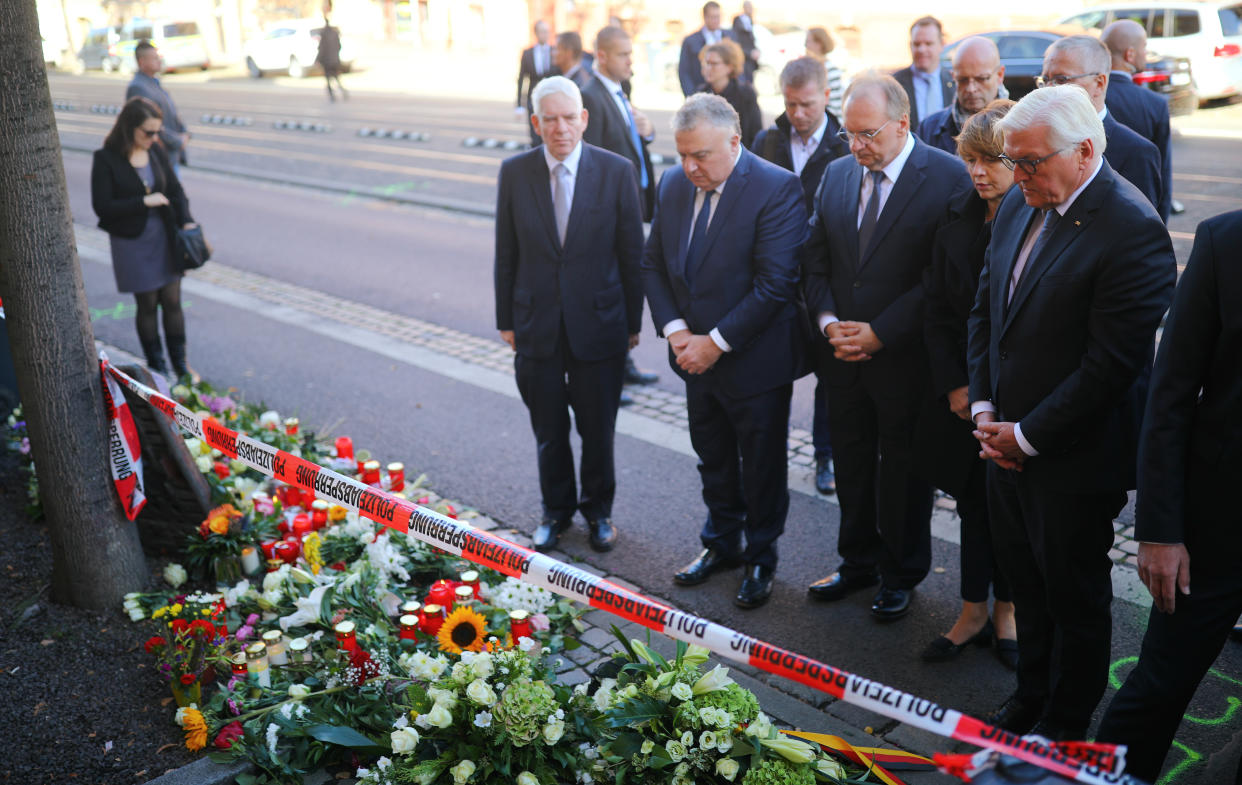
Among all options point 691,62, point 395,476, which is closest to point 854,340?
point 395,476

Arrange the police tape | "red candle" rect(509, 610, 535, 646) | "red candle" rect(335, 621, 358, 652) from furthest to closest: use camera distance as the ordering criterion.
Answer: "red candle" rect(509, 610, 535, 646)
"red candle" rect(335, 621, 358, 652)
the police tape

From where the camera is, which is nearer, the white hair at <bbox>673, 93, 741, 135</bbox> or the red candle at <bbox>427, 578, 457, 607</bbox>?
the red candle at <bbox>427, 578, 457, 607</bbox>

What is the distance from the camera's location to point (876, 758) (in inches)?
128

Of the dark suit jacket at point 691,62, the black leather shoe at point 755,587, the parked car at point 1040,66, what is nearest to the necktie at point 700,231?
the black leather shoe at point 755,587

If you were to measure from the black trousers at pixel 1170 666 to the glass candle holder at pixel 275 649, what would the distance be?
2.79 m

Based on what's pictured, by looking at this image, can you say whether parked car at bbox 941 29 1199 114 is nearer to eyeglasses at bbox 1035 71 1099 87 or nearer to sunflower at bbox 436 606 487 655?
eyeglasses at bbox 1035 71 1099 87

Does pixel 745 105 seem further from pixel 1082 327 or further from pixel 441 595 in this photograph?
pixel 1082 327

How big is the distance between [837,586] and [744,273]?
1.42 meters

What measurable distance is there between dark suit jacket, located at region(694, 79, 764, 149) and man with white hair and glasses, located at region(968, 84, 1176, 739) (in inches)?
224

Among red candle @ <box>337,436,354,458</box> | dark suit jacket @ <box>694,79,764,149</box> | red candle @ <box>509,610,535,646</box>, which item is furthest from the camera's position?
dark suit jacket @ <box>694,79,764,149</box>

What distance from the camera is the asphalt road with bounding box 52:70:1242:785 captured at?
13.4 ft

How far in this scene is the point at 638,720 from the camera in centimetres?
307

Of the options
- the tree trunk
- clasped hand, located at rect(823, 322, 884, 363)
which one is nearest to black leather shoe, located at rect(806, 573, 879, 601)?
clasped hand, located at rect(823, 322, 884, 363)

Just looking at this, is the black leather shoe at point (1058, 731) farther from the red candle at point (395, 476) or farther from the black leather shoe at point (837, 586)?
the red candle at point (395, 476)
